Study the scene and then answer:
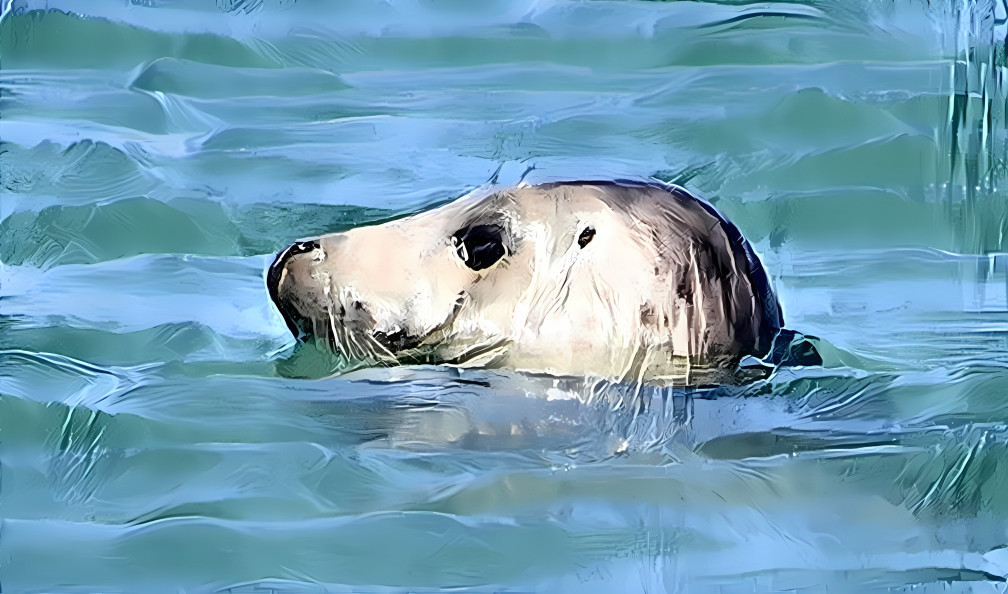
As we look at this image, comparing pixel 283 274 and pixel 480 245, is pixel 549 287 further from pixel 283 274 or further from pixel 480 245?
pixel 283 274

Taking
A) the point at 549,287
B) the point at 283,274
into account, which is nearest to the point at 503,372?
the point at 549,287

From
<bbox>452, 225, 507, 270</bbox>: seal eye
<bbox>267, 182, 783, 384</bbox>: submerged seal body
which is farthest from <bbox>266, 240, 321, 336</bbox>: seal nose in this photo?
<bbox>452, 225, 507, 270</bbox>: seal eye

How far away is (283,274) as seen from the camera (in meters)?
0.83

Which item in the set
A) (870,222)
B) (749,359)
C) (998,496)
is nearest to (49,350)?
(749,359)

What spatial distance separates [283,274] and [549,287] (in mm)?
267

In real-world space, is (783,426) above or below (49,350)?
below

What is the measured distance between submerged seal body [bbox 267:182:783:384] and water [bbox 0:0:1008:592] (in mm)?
23

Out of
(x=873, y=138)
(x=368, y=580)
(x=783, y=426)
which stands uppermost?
(x=873, y=138)

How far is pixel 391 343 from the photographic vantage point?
823 millimetres

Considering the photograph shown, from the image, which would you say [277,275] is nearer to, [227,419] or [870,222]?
[227,419]

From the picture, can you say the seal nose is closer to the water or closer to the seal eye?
the water

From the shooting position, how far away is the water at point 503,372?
0.83 meters

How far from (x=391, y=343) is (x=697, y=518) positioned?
0.35m

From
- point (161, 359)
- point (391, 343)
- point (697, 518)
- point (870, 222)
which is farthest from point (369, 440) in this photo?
point (870, 222)
